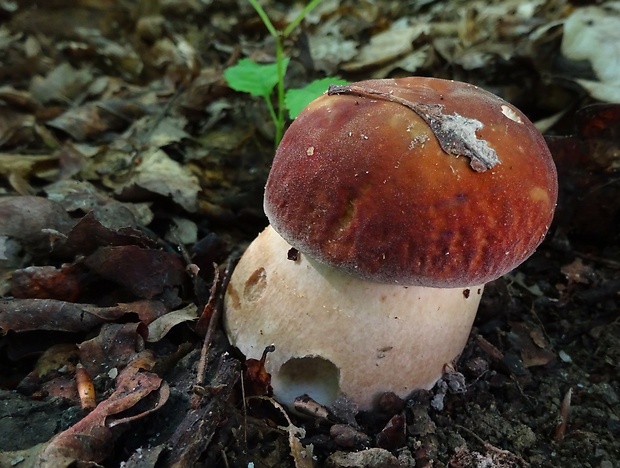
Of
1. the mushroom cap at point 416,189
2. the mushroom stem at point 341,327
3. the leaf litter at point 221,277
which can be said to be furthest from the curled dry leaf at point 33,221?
the mushroom cap at point 416,189

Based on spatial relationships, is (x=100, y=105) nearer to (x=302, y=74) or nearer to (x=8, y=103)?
(x=8, y=103)

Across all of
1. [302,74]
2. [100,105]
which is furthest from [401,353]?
[100,105]

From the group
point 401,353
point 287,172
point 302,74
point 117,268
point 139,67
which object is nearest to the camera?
point 287,172

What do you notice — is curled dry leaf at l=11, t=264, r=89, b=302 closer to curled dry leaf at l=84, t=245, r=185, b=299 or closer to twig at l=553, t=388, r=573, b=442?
curled dry leaf at l=84, t=245, r=185, b=299

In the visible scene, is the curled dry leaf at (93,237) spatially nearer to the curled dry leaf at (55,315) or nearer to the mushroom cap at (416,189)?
the curled dry leaf at (55,315)

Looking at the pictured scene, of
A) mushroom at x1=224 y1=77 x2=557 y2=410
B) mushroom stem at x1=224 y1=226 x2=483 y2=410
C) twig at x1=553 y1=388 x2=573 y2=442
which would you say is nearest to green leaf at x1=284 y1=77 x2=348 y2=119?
mushroom at x1=224 y1=77 x2=557 y2=410

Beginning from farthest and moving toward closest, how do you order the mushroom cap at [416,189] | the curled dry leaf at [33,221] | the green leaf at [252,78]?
the green leaf at [252,78]
the curled dry leaf at [33,221]
the mushroom cap at [416,189]
